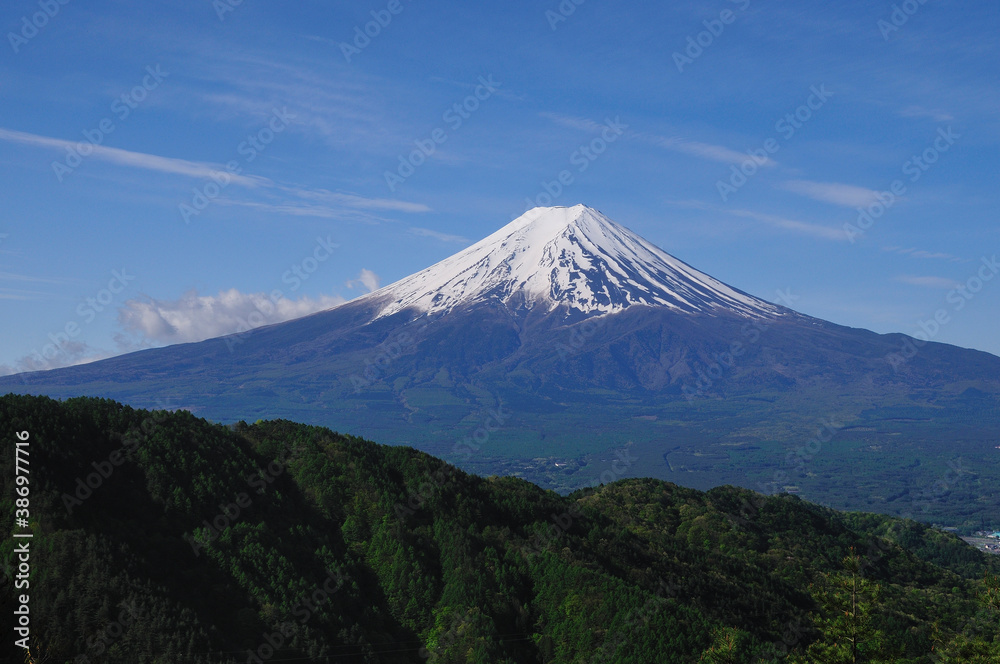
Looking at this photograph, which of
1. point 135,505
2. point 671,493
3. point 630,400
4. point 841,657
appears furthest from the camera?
point 630,400

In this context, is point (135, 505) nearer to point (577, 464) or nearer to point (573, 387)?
point (577, 464)

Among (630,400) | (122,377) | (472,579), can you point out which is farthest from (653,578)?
(122,377)

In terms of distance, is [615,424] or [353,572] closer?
[353,572]

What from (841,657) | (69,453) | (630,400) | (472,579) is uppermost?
(630,400)

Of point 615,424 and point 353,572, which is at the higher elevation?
point 615,424

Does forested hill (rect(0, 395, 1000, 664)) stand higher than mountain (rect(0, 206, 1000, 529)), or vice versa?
mountain (rect(0, 206, 1000, 529))

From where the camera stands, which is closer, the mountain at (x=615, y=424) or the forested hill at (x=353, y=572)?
the forested hill at (x=353, y=572)

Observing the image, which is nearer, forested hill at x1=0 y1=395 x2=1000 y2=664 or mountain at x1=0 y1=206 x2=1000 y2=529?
forested hill at x1=0 y1=395 x2=1000 y2=664

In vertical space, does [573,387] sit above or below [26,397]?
above
